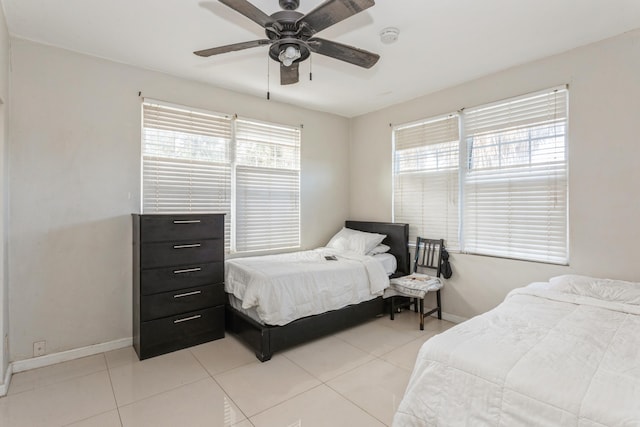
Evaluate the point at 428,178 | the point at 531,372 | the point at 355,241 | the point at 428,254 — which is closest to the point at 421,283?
the point at 428,254

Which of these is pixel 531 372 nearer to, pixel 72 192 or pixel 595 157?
pixel 595 157

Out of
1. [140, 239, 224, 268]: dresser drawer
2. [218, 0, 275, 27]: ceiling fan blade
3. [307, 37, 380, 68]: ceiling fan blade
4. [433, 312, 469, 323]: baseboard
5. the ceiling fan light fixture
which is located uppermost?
[218, 0, 275, 27]: ceiling fan blade

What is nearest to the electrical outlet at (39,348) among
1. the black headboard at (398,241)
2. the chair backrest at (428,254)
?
the black headboard at (398,241)

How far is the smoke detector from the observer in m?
2.43

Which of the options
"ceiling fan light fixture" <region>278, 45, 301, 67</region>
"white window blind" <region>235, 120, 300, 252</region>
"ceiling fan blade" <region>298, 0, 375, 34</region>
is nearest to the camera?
"ceiling fan blade" <region>298, 0, 375, 34</region>

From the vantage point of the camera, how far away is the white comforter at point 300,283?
9.09 ft

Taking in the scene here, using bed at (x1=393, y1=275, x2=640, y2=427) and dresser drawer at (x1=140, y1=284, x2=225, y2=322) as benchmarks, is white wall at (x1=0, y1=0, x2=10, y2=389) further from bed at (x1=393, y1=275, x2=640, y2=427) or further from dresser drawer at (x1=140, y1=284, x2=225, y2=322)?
bed at (x1=393, y1=275, x2=640, y2=427)

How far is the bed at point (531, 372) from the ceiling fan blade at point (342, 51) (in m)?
1.84

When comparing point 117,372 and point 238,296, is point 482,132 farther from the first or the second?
point 117,372

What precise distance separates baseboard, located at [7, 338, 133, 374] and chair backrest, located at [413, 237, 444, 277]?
3.32 meters

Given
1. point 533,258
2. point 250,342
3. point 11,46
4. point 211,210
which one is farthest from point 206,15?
point 533,258

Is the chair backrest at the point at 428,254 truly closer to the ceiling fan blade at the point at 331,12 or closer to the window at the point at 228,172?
the window at the point at 228,172

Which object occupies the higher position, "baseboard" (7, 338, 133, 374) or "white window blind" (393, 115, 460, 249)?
"white window blind" (393, 115, 460, 249)

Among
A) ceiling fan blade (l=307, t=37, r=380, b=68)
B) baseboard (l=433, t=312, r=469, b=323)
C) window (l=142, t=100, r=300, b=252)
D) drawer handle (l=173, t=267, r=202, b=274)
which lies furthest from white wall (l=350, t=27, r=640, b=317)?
drawer handle (l=173, t=267, r=202, b=274)
